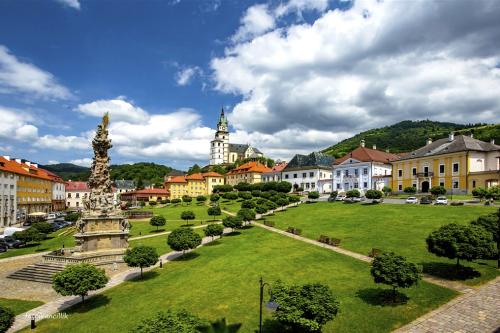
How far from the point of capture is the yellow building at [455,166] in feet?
198

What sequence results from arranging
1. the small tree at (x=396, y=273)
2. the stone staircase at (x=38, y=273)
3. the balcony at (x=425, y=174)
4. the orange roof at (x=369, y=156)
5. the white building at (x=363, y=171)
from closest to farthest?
1. the small tree at (x=396, y=273)
2. the stone staircase at (x=38, y=273)
3. the balcony at (x=425, y=174)
4. the white building at (x=363, y=171)
5. the orange roof at (x=369, y=156)

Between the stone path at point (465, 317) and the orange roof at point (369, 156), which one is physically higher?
Result: the orange roof at point (369, 156)

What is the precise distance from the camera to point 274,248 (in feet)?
112

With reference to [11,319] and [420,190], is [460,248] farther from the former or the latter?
[420,190]

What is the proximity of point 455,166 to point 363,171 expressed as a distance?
22.6m

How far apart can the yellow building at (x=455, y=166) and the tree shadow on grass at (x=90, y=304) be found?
205 ft

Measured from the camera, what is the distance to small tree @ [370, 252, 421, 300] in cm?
1908

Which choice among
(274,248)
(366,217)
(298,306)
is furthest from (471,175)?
(298,306)

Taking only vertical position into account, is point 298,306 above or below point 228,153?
below

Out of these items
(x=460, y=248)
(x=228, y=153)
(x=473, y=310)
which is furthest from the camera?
(x=228, y=153)

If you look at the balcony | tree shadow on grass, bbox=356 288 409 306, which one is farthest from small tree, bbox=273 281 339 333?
the balcony

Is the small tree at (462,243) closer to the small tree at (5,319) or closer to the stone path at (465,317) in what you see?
the stone path at (465,317)

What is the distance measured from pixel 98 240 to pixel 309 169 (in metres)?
71.8

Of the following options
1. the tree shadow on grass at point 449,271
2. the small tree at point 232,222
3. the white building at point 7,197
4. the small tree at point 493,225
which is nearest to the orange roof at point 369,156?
the small tree at point 232,222
